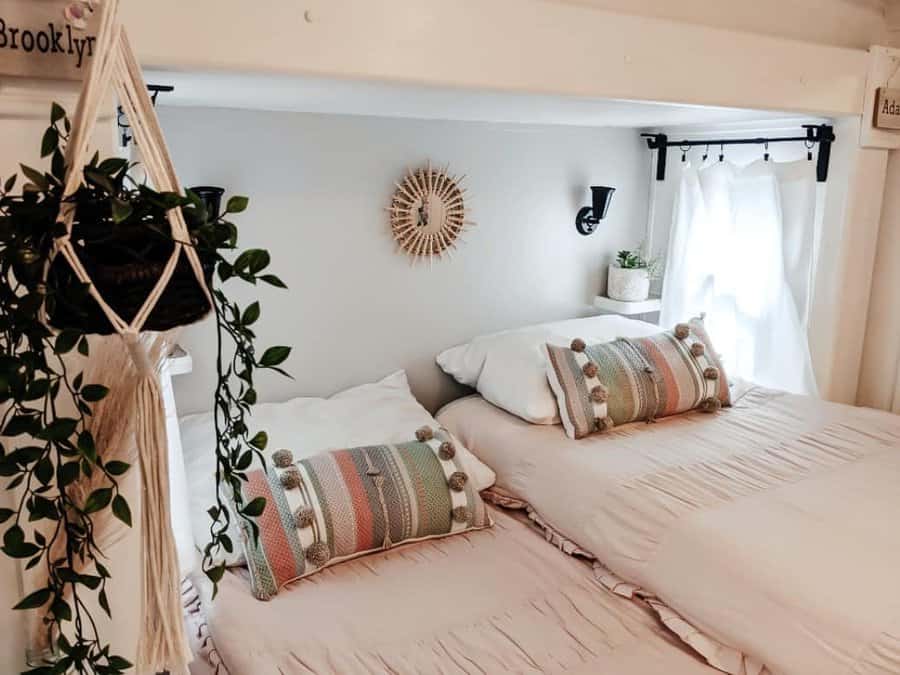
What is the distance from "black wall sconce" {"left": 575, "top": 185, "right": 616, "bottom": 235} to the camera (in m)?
3.09

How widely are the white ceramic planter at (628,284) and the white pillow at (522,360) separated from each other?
0.59ft

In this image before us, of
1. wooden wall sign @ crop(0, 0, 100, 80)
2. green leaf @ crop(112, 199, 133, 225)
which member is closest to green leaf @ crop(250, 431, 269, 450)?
green leaf @ crop(112, 199, 133, 225)

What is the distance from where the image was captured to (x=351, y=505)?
1971 millimetres

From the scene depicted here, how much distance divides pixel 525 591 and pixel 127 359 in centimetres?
129

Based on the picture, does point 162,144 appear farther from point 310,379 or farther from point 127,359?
point 310,379

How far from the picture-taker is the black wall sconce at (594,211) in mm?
3094

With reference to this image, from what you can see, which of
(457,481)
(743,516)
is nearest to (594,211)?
(457,481)

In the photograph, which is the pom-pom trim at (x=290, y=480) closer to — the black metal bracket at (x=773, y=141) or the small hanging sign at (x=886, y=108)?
the black metal bracket at (x=773, y=141)

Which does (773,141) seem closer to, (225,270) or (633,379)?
(633,379)

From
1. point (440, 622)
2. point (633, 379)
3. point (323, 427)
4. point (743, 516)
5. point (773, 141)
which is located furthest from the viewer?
point (773, 141)

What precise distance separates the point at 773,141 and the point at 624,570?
1879 mm

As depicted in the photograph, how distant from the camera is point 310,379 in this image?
2641 millimetres

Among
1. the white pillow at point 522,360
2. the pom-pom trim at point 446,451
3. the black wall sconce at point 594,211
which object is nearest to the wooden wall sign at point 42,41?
the pom-pom trim at point 446,451

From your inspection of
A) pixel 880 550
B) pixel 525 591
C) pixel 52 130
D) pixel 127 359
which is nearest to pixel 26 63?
pixel 52 130
